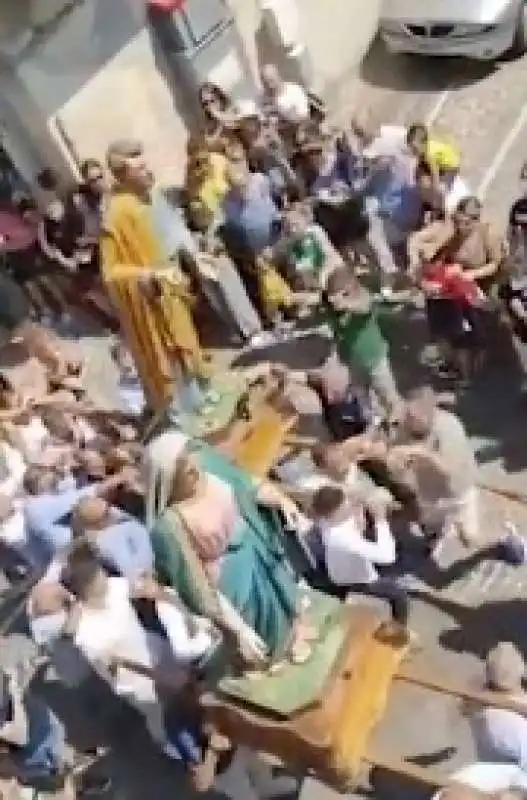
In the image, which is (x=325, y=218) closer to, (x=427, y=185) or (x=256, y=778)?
(x=427, y=185)

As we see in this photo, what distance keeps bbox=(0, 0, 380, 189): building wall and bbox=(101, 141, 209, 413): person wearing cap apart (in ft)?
9.10

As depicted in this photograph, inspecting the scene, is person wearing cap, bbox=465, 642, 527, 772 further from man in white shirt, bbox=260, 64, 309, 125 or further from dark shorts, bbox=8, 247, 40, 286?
dark shorts, bbox=8, 247, 40, 286

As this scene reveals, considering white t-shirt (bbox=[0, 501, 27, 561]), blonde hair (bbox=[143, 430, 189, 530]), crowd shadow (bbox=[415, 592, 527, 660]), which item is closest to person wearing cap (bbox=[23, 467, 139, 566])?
white t-shirt (bbox=[0, 501, 27, 561])

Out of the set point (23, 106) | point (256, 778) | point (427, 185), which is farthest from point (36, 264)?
point (256, 778)

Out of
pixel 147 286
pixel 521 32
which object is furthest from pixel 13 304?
pixel 521 32

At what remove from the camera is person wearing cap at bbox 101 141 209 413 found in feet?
28.1

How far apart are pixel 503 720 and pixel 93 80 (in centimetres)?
756

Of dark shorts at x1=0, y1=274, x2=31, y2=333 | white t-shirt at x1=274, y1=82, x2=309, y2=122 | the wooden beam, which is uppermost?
white t-shirt at x1=274, y1=82, x2=309, y2=122

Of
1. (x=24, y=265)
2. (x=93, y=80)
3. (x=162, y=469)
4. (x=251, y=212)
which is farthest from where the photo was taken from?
(x=93, y=80)

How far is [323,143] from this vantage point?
10570 millimetres

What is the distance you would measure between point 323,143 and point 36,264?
267 cm

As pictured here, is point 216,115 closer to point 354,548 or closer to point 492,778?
point 354,548

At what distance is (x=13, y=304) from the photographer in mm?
11984

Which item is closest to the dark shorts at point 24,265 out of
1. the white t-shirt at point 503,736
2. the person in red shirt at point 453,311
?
the person in red shirt at point 453,311
